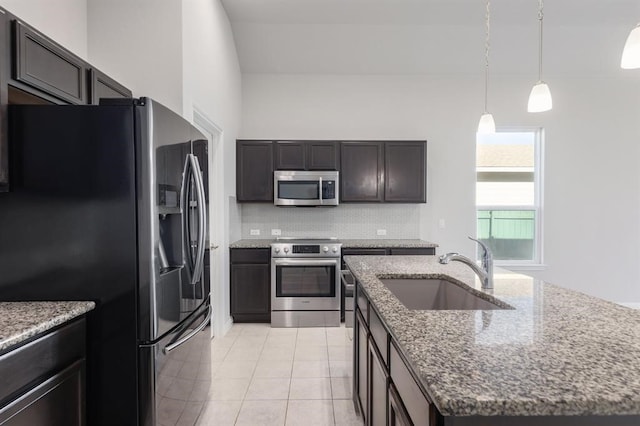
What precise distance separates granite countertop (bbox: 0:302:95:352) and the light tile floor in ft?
3.82

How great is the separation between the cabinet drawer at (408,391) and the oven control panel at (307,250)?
101 inches

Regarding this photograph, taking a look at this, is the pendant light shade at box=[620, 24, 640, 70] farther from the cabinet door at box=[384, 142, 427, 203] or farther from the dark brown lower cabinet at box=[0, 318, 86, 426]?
the dark brown lower cabinet at box=[0, 318, 86, 426]

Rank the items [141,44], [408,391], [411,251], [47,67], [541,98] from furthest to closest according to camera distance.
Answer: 1. [411,251]
2. [141,44]
3. [541,98]
4. [47,67]
5. [408,391]

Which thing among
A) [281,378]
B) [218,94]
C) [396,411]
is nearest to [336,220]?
[218,94]

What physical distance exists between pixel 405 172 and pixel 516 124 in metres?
1.72

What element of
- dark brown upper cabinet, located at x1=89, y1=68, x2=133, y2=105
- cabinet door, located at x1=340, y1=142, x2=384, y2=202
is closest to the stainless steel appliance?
cabinet door, located at x1=340, y1=142, x2=384, y2=202

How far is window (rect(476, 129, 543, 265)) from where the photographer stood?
4.50 meters

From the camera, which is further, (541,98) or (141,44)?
(141,44)

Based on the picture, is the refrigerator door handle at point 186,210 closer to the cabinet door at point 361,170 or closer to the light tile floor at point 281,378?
the light tile floor at point 281,378

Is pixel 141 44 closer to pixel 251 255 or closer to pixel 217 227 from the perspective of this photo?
pixel 217 227

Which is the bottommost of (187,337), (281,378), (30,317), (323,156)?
(281,378)

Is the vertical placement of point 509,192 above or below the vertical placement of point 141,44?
below

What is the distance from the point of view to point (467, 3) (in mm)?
3529

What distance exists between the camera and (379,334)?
141 cm
